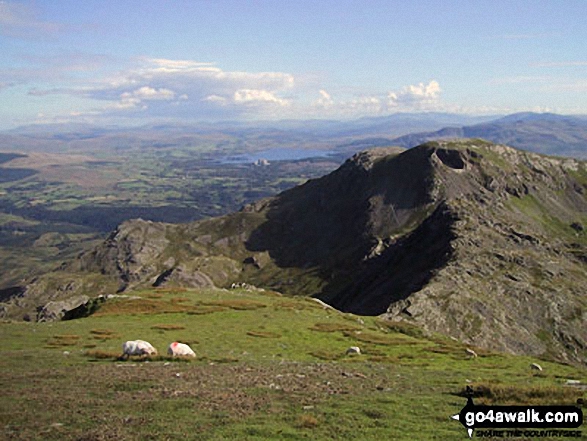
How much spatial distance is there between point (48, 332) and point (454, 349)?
1941 inches

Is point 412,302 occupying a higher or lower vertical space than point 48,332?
lower

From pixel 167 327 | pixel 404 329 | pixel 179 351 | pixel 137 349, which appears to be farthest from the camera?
pixel 404 329

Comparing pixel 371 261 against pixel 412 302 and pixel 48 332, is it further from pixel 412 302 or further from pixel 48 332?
pixel 48 332

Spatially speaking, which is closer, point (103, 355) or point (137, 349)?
point (103, 355)

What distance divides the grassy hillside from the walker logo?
907mm

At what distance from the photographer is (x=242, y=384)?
31.6 m

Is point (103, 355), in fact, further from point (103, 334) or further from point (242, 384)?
point (242, 384)

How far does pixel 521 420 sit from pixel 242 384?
1677cm

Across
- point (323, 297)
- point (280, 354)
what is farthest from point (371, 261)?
point (280, 354)

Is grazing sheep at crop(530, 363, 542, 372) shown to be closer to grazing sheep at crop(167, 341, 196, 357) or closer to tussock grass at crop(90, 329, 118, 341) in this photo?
grazing sheep at crop(167, 341, 196, 357)

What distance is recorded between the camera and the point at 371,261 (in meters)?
194

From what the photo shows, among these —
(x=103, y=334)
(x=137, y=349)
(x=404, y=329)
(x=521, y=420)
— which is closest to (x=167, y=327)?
(x=103, y=334)

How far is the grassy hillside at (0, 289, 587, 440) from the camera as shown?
2278 cm

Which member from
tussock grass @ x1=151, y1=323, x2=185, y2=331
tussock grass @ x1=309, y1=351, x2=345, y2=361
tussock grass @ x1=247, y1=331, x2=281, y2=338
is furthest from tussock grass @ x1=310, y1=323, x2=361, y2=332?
tussock grass @ x1=151, y1=323, x2=185, y2=331
